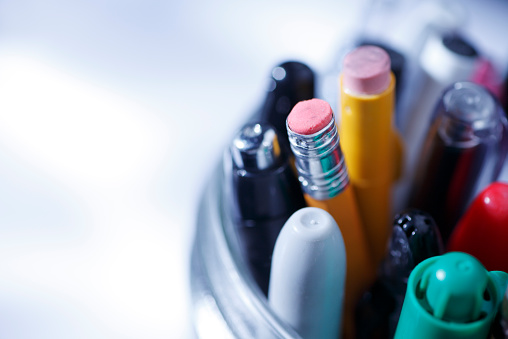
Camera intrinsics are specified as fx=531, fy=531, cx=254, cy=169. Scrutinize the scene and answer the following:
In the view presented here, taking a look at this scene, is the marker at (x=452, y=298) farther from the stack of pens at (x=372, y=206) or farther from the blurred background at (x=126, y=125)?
the blurred background at (x=126, y=125)

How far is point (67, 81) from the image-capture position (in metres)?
0.32

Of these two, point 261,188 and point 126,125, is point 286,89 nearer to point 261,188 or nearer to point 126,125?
point 261,188

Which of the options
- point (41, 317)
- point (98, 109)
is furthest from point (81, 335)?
point (98, 109)

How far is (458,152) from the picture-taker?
0.58ft

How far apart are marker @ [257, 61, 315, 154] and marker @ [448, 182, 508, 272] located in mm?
61

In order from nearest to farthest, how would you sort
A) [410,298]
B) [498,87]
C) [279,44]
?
1. [410,298]
2. [498,87]
3. [279,44]

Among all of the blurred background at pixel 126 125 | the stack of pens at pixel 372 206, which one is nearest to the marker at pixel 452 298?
the stack of pens at pixel 372 206

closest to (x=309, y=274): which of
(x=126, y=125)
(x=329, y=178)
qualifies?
(x=329, y=178)

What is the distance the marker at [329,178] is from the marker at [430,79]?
0.12ft

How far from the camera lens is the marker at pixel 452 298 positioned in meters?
0.11

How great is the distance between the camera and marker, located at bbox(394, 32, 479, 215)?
0.20 metres

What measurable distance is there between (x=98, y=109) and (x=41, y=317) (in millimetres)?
125

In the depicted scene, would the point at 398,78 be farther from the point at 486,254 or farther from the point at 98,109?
the point at 98,109

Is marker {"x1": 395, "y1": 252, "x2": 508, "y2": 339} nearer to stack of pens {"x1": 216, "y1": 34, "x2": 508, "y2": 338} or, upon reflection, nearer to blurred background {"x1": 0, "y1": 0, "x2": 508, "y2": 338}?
stack of pens {"x1": 216, "y1": 34, "x2": 508, "y2": 338}
